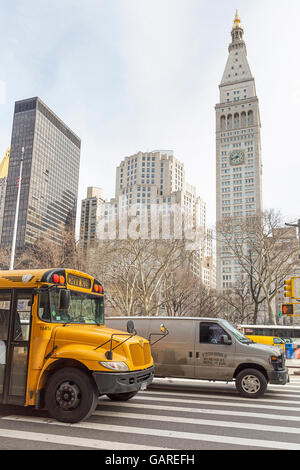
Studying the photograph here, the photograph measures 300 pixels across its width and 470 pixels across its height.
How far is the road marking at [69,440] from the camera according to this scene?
472 cm

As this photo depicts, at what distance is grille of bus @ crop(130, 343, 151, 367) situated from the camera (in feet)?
20.6

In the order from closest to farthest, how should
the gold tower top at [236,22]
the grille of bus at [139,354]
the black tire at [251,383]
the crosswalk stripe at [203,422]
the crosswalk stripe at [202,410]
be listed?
the crosswalk stripe at [203,422], the grille of bus at [139,354], the crosswalk stripe at [202,410], the black tire at [251,383], the gold tower top at [236,22]

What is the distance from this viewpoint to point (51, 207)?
66812 mm

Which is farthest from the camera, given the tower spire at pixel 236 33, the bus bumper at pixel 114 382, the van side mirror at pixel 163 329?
the tower spire at pixel 236 33

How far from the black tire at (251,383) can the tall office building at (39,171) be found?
46.5m

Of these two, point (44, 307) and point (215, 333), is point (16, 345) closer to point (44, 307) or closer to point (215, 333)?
point (44, 307)

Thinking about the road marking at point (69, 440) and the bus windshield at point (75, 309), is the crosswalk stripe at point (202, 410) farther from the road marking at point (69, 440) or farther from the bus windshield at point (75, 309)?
the road marking at point (69, 440)

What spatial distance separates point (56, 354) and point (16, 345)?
86 centimetres

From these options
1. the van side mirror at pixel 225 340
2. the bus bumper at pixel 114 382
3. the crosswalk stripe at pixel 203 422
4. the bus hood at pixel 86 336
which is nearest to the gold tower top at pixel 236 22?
the van side mirror at pixel 225 340

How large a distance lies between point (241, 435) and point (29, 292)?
4.29 m

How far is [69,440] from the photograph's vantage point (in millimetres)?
4957

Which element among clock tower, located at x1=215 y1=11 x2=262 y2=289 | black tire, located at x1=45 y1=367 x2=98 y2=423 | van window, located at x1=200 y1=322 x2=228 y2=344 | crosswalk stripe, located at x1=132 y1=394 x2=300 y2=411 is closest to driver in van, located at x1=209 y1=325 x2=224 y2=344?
van window, located at x1=200 y1=322 x2=228 y2=344
